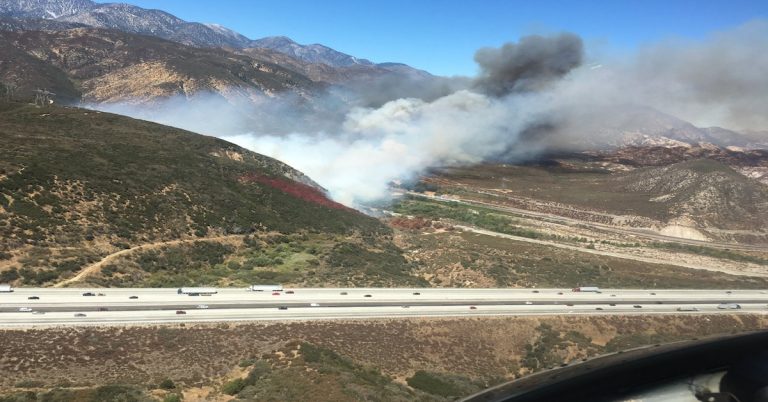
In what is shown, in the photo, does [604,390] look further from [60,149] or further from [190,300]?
[60,149]

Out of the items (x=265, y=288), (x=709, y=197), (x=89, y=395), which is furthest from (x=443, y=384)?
(x=709, y=197)

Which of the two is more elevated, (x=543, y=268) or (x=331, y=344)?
(x=543, y=268)

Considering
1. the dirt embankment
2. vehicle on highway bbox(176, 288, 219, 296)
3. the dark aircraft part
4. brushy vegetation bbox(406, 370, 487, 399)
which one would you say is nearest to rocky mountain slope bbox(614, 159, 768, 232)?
the dirt embankment

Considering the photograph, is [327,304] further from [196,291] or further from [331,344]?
[196,291]

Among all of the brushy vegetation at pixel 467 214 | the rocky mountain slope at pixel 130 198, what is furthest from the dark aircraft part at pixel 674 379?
the brushy vegetation at pixel 467 214

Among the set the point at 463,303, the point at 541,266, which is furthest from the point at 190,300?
the point at 541,266
